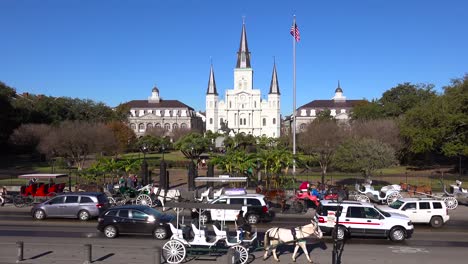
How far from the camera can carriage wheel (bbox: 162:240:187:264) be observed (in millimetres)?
13453

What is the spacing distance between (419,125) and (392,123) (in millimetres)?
5825

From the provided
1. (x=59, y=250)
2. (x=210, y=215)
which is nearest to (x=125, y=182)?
(x=210, y=215)

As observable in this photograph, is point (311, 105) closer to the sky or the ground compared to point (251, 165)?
closer to the sky

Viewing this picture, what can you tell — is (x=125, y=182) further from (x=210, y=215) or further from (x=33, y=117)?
(x=33, y=117)

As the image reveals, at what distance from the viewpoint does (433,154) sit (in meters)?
70.0

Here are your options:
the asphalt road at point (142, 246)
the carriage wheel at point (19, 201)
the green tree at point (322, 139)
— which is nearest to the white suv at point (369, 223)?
the asphalt road at point (142, 246)

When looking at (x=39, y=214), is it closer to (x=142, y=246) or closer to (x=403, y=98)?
(x=142, y=246)

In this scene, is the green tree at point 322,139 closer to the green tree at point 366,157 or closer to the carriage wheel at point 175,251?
the green tree at point 366,157

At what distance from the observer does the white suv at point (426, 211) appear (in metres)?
21.8

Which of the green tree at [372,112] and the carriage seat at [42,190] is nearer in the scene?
the carriage seat at [42,190]

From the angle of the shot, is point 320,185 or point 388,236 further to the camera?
point 320,185

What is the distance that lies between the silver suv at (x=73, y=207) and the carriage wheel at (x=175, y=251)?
32.5 feet

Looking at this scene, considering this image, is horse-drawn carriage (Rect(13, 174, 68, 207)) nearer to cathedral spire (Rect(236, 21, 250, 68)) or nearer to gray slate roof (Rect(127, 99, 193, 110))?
cathedral spire (Rect(236, 21, 250, 68))

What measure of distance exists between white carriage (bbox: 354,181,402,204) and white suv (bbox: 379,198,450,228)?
5126mm
